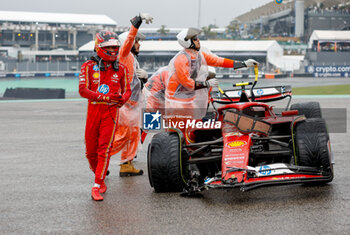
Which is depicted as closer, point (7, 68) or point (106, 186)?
point (106, 186)

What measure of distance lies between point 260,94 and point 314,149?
8.03 feet

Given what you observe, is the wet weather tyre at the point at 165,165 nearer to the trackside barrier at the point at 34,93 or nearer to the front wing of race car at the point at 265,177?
the front wing of race car at the point at 265,177

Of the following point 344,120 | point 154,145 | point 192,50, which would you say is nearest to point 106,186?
point 154,145

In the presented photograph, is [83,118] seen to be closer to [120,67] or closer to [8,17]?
[120,67]

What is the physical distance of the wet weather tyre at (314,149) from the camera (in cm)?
623

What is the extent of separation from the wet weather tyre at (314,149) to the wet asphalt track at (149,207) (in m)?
0.29

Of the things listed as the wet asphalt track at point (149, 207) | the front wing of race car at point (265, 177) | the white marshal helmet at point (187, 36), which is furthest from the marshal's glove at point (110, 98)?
the white marshal helmet at point (187, 36)

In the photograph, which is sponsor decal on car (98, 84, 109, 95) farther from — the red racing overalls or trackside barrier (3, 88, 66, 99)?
trackside barrier (3, 88, 66, 99)

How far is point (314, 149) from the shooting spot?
6.25 m

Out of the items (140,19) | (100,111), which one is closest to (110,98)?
(100,111)

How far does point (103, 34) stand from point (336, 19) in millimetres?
97482

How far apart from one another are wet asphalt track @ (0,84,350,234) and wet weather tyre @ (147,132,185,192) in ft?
0.35

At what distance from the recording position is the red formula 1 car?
588 centimetres

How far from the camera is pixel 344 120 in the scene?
47.4ft
